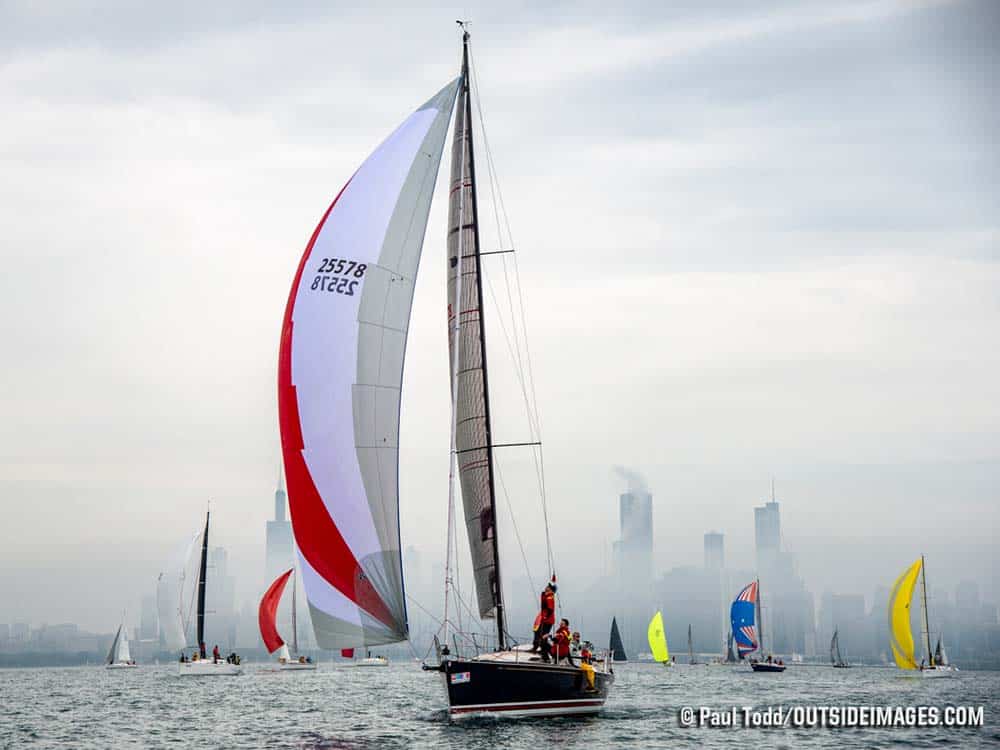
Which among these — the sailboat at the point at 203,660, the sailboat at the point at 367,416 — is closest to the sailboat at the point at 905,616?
the sailboat at the point at 203,660

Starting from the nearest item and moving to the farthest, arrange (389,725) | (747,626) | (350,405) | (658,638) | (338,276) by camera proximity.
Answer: (350,405) < (338,276) < (389,725) < (747,626) < (658,638)

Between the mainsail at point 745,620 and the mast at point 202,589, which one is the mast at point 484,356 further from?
the mainsail at point 745,620

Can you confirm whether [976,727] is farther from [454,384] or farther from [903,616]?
[903,616]

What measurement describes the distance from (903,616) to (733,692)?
127 ft

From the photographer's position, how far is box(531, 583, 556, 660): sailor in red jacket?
24719 millimetres

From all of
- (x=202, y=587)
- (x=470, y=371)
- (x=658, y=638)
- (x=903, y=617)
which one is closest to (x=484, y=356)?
(x=470, y=371)

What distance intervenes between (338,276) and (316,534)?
511cm

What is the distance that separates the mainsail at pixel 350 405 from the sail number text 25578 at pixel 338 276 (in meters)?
0.02

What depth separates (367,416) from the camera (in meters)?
22.9

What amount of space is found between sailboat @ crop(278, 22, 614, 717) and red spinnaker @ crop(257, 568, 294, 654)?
5981 cm

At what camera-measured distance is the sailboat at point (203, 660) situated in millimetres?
71938

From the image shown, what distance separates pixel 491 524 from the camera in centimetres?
2625

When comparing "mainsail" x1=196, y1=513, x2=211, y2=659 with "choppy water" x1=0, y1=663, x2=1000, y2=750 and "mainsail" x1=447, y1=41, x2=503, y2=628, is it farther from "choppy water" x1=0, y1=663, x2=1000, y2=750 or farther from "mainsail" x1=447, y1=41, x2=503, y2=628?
"mainsail" x1=447, y1=41, x2=503, y2=628

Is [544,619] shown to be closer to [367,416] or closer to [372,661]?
[367,416]
